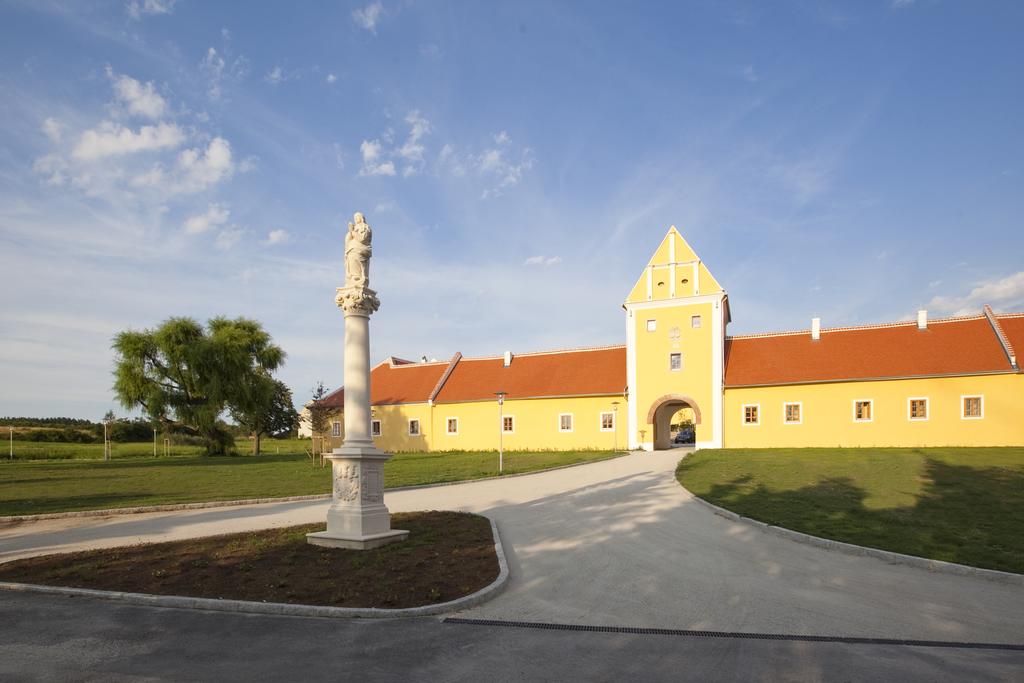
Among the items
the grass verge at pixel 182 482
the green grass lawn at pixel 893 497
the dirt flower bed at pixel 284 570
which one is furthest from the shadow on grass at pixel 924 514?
the grass verge at pixel 182 482

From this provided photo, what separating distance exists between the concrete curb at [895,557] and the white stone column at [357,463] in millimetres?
7123

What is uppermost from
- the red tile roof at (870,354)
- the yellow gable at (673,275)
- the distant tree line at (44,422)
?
the yellow gable at (673,275)

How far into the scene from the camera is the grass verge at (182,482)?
1777 centimetres

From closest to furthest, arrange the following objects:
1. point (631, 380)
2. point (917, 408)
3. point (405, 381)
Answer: point (917, 408) → point (631, 380) → point (405, 381)

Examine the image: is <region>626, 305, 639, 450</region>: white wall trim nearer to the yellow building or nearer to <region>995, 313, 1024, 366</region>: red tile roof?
the yellow building

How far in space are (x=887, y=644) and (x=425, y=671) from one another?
15.4 feet

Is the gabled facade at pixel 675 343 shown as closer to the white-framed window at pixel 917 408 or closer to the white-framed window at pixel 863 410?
the white-framed window at pixel 863 410

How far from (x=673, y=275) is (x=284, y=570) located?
32.8m

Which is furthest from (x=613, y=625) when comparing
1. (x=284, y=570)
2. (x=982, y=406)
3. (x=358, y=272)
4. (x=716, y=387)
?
(x=982, y=406)

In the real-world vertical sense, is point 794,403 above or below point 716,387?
below

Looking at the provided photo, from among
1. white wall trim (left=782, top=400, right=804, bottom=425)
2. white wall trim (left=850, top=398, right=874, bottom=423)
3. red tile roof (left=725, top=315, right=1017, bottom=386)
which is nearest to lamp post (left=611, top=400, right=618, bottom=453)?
red tile roof (left=725, top=315, right=1017, bottom=386)

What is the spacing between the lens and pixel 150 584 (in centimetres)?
866

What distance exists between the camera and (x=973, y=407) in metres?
31.5

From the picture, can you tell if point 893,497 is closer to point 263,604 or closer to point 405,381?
point 263,604
